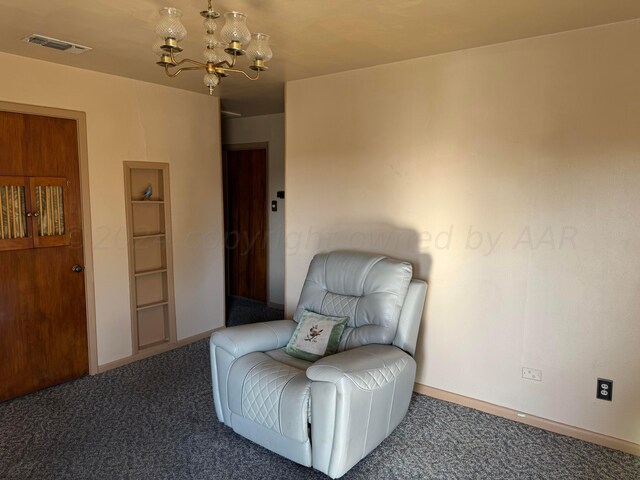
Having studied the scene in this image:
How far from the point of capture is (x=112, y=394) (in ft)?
10.5

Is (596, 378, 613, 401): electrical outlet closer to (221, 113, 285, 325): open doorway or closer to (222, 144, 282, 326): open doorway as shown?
(221, 113, 285, 325): open doorway

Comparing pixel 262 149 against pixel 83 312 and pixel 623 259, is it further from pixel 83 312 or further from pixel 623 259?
pixel 623 259

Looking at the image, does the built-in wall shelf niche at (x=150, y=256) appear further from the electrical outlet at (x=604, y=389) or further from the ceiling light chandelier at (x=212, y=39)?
the electrical outlet at (x=604, y=389)

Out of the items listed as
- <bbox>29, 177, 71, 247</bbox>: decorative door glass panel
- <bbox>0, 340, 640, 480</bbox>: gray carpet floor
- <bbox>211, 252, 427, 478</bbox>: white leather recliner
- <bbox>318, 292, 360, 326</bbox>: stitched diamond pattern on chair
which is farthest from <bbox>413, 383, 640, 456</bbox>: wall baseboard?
<bbox>29, 177, 71, 247</bbox>: decorative door glass panel

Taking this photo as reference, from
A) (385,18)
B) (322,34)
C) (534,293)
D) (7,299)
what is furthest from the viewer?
(7,299)

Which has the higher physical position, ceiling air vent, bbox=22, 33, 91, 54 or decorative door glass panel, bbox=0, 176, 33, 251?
ceiling air vent, bbox=22, 33, 91, 54

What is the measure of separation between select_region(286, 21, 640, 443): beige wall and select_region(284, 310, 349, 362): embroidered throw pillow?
802mm

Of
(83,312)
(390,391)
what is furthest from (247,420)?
(83,312)

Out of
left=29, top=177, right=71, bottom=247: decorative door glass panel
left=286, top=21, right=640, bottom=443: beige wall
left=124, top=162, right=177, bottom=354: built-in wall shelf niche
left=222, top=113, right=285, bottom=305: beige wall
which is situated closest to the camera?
left=286, top=21, right=640, bottom=443: beige wall

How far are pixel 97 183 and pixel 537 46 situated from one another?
10.9 ft

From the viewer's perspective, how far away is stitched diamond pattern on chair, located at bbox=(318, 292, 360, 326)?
2883mm

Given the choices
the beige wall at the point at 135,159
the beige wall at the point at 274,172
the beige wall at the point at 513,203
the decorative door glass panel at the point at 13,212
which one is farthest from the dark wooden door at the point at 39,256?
the beige wall at the point at 274,172

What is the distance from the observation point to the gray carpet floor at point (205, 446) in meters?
2.33

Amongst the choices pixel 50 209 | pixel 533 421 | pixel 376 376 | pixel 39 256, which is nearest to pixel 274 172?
pixel 50 209
